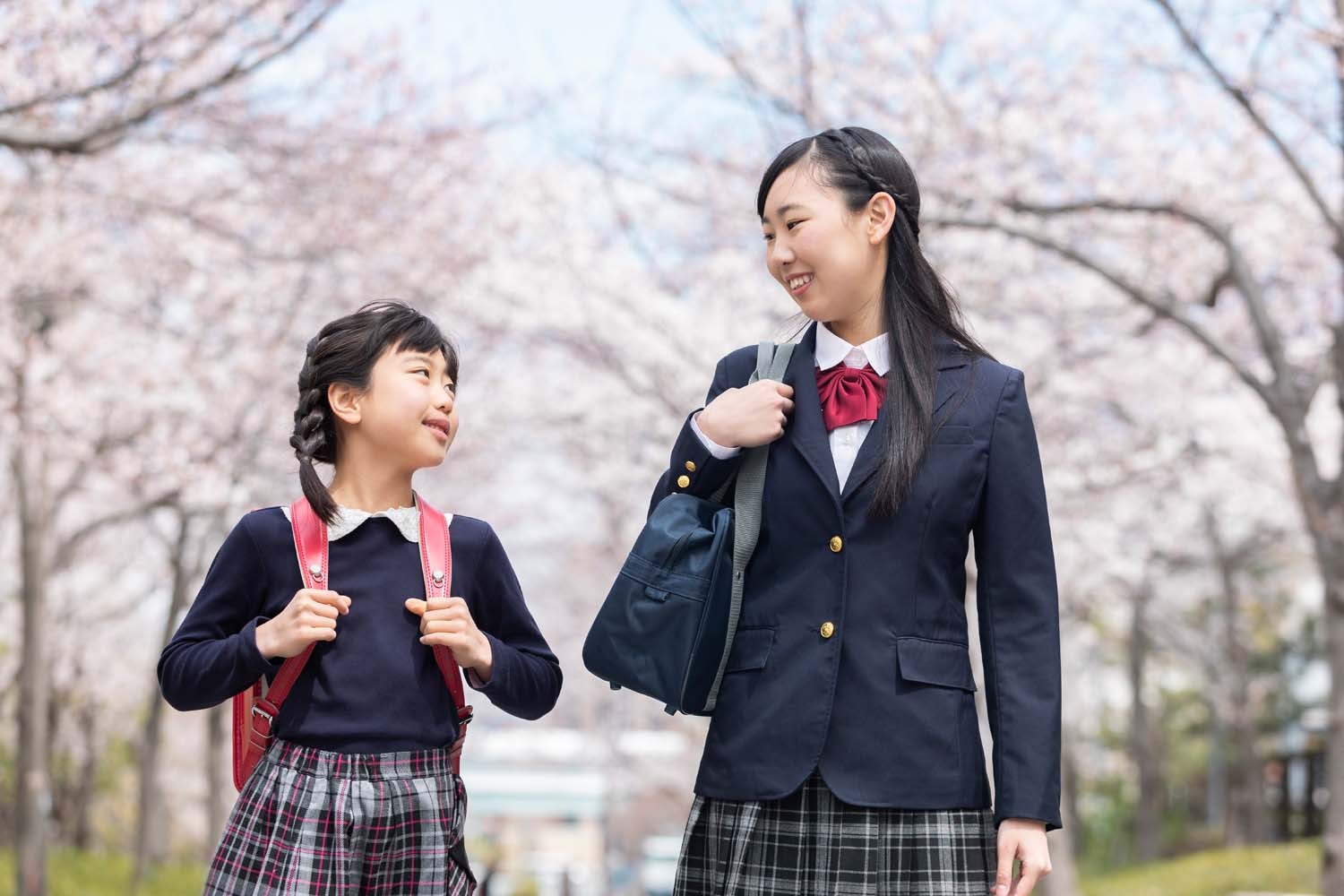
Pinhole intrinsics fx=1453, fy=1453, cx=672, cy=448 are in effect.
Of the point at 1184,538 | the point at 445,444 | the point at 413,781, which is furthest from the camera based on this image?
the point at 1184,538

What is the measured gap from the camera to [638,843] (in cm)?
3372

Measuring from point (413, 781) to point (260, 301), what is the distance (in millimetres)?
10066

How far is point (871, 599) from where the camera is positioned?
2.26 meters

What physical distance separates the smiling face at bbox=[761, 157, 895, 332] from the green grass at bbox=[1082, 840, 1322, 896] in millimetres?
12583

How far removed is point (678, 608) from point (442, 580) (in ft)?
1.44

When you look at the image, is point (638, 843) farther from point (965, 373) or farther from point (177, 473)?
point (965, 373)

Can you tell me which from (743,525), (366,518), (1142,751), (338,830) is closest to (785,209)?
(743,525)

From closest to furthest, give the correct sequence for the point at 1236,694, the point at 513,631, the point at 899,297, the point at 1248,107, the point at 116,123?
the point at 899,297, the point at 513,631, the point at 116,123, the point at 1248,107, the point at 1236,694

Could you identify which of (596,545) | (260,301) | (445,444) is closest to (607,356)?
(260,301)

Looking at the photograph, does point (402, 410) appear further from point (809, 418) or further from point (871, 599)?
point (871, 599)

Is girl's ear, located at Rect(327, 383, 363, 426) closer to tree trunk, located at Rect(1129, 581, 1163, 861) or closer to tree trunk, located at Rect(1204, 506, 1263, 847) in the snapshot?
tree trunk, located at Rect(1204, 506, 1263, 847)

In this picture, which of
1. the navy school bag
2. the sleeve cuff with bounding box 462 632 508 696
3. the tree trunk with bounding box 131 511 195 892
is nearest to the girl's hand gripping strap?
the sleeve cuff with bounding box 462 632 508 696

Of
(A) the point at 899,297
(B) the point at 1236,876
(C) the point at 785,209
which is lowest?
(B) the point at 1236,876

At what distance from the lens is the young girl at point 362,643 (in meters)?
2.33
